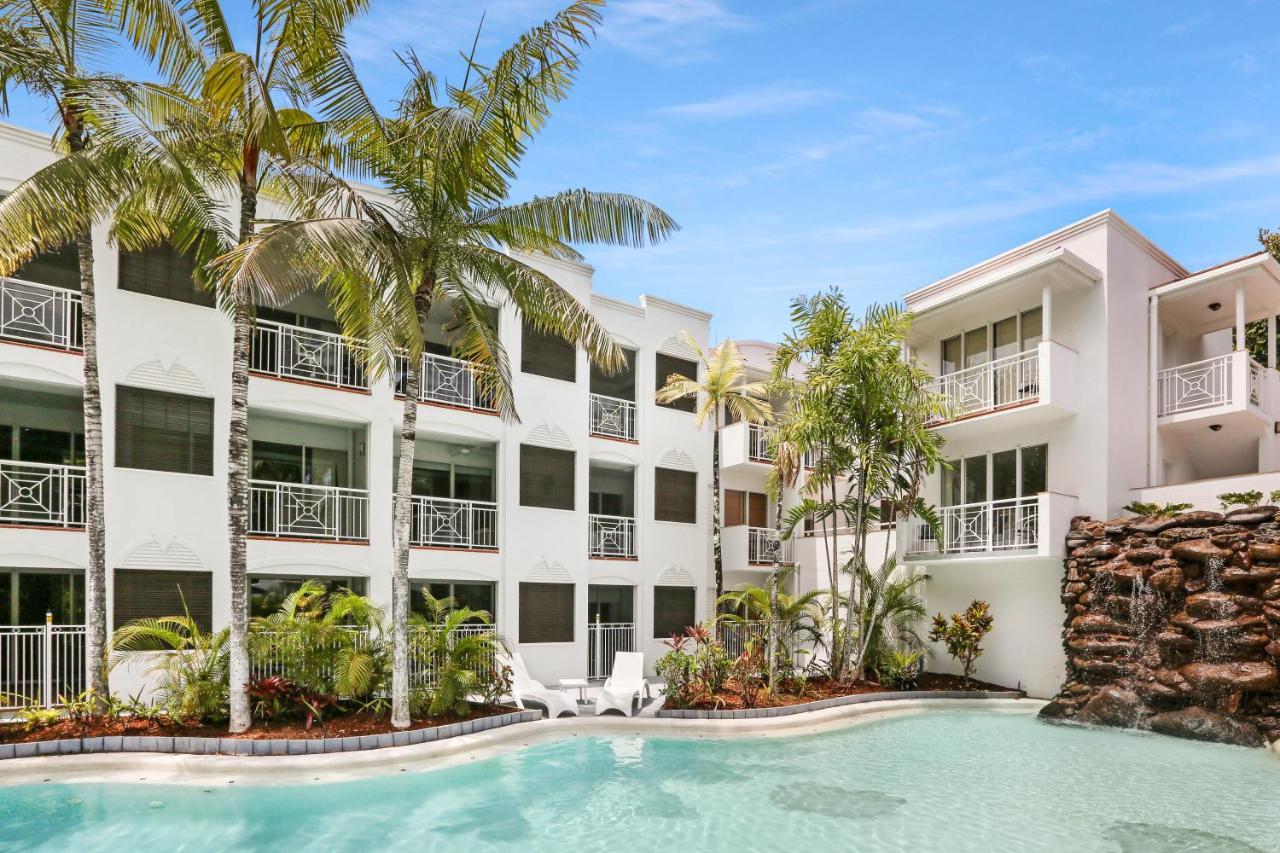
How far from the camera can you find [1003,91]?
42.0 ft

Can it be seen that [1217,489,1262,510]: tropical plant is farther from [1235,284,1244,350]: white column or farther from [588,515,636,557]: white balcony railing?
[588,515,636,557]: white balcony railing

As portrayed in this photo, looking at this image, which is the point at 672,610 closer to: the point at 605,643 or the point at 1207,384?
the point at 605,643

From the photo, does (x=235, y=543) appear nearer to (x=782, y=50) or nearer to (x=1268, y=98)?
(x=782, y=50)

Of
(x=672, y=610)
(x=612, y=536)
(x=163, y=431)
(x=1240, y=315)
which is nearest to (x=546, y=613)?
(x=612, y=536)

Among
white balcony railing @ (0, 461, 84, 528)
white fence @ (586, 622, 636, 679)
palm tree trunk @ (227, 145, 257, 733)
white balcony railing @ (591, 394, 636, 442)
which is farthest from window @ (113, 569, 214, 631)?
white balcony railing @ (591, 394, 636, 442)

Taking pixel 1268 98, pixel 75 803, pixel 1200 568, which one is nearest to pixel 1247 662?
pixel 1200 568

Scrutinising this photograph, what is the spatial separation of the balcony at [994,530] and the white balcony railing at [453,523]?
866 centimetres

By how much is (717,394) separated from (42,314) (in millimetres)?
13139

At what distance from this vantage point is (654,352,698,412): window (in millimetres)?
21281

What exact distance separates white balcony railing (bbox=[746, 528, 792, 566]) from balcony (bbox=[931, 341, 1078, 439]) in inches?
207

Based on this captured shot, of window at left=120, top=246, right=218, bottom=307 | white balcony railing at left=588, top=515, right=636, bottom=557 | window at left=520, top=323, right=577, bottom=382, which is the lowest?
white balcony railing at left=588, top=515, right=636, bottom=557

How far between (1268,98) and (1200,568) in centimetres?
730

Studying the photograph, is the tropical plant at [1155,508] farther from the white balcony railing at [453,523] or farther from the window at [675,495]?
the white balcony railing at [453,523]

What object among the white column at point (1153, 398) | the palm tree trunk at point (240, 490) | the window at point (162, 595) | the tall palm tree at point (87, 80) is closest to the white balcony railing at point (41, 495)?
the window at point (162, 595)
